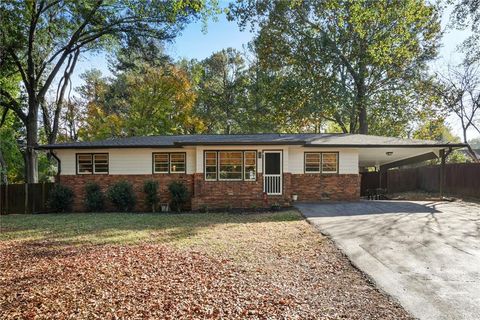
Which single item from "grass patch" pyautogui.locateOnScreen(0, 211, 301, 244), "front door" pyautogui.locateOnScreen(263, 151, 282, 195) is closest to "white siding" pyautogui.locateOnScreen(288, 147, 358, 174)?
"front door" pyautogui.locateOnScreen(263, 151, 282, 195)

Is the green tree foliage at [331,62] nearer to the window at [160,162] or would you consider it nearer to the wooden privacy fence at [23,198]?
the window at [160,162]

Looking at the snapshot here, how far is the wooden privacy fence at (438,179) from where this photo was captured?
1583 centimetres

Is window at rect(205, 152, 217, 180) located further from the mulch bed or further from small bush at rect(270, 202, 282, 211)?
the mulch bed

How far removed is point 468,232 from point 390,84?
54.8 ft

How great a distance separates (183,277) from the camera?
15.6ft

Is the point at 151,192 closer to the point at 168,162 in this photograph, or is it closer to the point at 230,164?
the point at 168,162

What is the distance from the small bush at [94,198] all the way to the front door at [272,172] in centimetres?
680

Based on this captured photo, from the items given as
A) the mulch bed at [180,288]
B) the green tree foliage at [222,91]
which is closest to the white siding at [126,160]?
the mulch bed at [180,288]

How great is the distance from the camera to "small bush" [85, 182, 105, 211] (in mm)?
13695

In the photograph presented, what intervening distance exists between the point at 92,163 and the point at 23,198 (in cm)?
308

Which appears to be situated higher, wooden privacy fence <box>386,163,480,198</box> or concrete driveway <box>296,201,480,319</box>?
wooden privacy fence <box>386,163,480,198</box>

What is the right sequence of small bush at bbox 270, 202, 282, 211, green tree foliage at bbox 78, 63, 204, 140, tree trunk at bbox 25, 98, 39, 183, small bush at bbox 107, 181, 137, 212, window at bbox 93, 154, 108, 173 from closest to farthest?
1. small bush at bbox 270, 202, 282, 211
2. small bush at bbox 107, 181, 137, 212
3. window at bbox 93, 154, 108, 173
4. tree trunk at bbox 25, 98, 39, 183
5. green tree foliage at bbox 78, 63, 204, 140

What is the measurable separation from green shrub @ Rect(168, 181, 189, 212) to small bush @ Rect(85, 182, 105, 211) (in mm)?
2933

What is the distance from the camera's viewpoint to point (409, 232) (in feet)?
25.8
